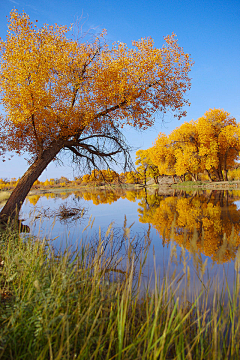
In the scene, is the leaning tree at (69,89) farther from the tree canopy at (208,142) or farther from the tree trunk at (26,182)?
the tree canopy at (208,142)

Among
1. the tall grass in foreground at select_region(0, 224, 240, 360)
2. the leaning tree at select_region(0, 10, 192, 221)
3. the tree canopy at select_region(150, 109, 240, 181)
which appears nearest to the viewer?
the tall grass in foreground at select_region(0, 224, 240, 360)

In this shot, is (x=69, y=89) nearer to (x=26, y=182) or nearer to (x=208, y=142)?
(x=26, y=182)

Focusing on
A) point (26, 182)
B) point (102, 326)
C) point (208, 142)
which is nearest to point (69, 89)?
point (26, 182)

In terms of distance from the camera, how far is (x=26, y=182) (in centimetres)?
977

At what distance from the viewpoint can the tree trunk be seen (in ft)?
31.3

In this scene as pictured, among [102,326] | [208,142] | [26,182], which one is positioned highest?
[208,142]

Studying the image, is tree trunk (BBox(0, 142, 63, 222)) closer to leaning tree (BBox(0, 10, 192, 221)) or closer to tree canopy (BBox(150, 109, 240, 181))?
leaning tree (BBox(0, 10, 192, 221))

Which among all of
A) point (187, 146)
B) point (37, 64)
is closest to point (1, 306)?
point (37, 64)

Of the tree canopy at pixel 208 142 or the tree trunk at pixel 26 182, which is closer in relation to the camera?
the tree trunk at pixel 26 182

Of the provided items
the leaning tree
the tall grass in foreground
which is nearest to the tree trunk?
the leaning tree

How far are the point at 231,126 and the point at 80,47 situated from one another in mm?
29292

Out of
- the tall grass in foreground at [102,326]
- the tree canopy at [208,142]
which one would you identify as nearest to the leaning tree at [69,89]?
the tall grass in foreground at [102,326]

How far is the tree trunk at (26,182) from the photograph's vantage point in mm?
9539

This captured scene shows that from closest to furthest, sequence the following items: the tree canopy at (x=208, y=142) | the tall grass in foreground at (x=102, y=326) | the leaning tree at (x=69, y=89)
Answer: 1. the tall grass in foreground at (x=102, y=326)
2. the leaning tree at (x=69, y=89)
3. the tree canopy at (x=208, y=142)
